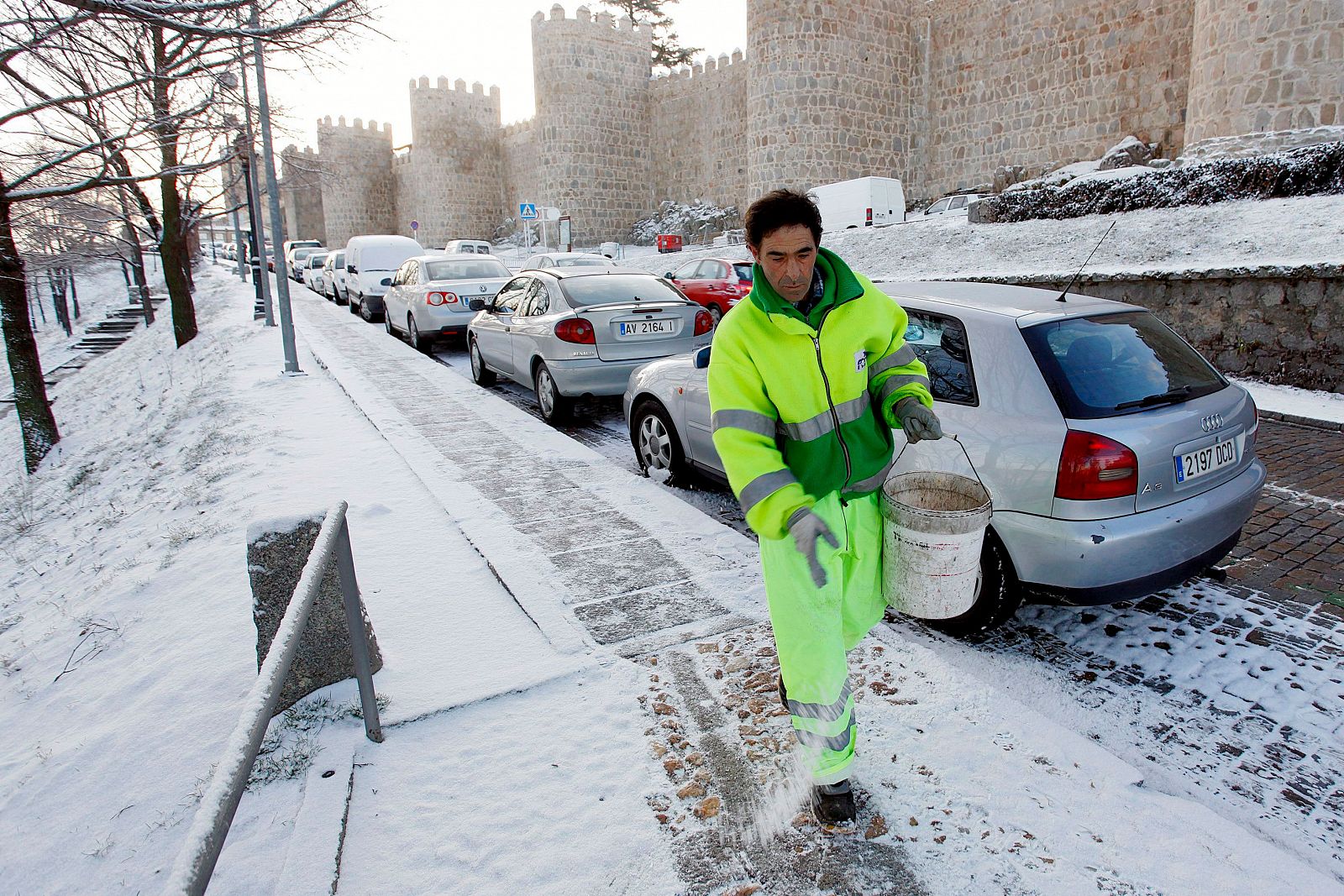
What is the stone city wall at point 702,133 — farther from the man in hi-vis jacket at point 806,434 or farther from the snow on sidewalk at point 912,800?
the man in hi-vis jacket at point 806,434

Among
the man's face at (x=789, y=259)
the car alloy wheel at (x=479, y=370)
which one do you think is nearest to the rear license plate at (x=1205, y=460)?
the man's face at (x=789, y=259)

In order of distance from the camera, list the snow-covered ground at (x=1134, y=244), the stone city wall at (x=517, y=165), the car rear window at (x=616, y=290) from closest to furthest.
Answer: the car rear window at (x=616, y=290) < the snow-covered ground at (x=1134, y=244) < the stone city wall at (x=517, y=165)

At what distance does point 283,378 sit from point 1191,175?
44.1 feet

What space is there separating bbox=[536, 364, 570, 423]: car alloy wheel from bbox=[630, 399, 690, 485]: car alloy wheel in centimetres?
175

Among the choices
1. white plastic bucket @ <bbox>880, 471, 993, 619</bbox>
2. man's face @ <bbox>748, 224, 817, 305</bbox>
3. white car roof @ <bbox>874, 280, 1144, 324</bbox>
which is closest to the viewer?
man's face @ <bbox>748, 224, 817, 305</bbox>

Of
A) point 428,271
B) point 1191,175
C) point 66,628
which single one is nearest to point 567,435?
point 66,628

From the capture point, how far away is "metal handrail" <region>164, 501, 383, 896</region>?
3.70 feet

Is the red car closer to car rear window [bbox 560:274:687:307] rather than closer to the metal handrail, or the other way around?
car rear window [bbox 560:274:687:307]

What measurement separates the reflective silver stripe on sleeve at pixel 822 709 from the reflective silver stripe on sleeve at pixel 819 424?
75 centimetres

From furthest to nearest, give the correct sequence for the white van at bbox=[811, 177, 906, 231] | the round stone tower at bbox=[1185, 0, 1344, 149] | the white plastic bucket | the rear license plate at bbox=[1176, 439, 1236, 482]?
1. the white van at bbox=[811, 177, 906, 231]
2. the round stone tower at bbox=[1185, 0, 1344, 149]
3. the rear license plate at bbox=[1176, 439, 1236, 482]
4. the white plastic bucket

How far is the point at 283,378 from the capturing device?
392 inches

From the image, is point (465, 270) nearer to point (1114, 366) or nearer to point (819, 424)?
point (1114, 366)

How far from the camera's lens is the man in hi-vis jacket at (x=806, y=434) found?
214cm

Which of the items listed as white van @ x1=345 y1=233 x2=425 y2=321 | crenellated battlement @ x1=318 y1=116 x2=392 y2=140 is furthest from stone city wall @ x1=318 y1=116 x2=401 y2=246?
white van @ x1=345 y1=233 x2=425 y2=321
